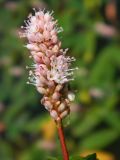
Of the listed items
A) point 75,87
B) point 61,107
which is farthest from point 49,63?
point 75,87

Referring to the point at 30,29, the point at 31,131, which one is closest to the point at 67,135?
the point at 31,131

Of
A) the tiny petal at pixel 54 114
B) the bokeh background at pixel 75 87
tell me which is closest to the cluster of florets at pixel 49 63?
the tiny petal at pixel 54 114

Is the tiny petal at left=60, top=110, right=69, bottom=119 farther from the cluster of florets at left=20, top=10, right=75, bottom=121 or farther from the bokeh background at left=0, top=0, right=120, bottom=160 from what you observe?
the bokeh background at left=0, top=0, right=120, bottom=160

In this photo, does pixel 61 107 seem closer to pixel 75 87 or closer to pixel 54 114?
pixel 54 114

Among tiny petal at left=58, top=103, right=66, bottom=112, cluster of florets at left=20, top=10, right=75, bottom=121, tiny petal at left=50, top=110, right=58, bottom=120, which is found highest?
cluster of florets at left=20, top=10, right=75, bottom=121

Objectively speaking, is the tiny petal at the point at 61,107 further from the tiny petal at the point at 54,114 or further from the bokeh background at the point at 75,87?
the bokeh background at the point at 75,87

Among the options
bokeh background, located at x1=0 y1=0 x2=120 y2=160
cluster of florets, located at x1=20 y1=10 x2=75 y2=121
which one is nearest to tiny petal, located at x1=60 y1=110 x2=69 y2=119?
cluster of florets, located at x1=20 y1=10 x2=75 y2=121

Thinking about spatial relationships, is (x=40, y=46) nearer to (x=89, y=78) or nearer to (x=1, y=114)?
(x=89, y=78)
